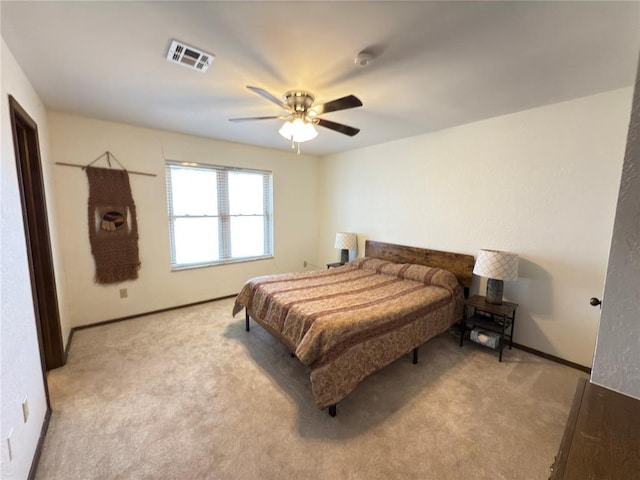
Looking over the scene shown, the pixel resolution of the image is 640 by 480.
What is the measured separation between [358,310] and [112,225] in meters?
3.07

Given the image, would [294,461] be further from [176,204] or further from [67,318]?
[176,204]

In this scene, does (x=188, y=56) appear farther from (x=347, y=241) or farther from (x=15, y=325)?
(x=347, y=241)

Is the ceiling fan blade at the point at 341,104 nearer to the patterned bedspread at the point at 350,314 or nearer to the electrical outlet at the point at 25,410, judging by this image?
the patterned bedspread at the point at 350,314

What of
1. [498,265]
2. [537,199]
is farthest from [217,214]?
[537,199]

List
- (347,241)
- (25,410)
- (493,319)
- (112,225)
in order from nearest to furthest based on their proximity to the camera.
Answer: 1. (25,410)
2. (493,319)
3. (112,225)
4. (347,241)

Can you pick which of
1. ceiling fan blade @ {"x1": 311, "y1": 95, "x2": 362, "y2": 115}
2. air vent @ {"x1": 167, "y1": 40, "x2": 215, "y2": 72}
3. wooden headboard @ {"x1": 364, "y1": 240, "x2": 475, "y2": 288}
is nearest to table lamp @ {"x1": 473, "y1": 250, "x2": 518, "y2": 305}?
wooden headboard @ {"x1": 364, "y1": 240, "x2": 475, "y2": 288}

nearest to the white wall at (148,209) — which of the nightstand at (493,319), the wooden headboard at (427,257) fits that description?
the wooden headboard at (427,257)

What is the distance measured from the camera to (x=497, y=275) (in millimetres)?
2545

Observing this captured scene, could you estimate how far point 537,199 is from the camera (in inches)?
103

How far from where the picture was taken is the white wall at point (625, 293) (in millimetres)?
918

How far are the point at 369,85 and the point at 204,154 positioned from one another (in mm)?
2630

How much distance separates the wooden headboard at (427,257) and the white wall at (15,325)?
3.62 meters

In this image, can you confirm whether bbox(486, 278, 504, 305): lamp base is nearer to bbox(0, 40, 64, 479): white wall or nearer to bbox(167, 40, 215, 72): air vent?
bbox(167, 40, 215, 72): air vent

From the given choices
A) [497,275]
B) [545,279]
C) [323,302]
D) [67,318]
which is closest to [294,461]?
[323,302]
